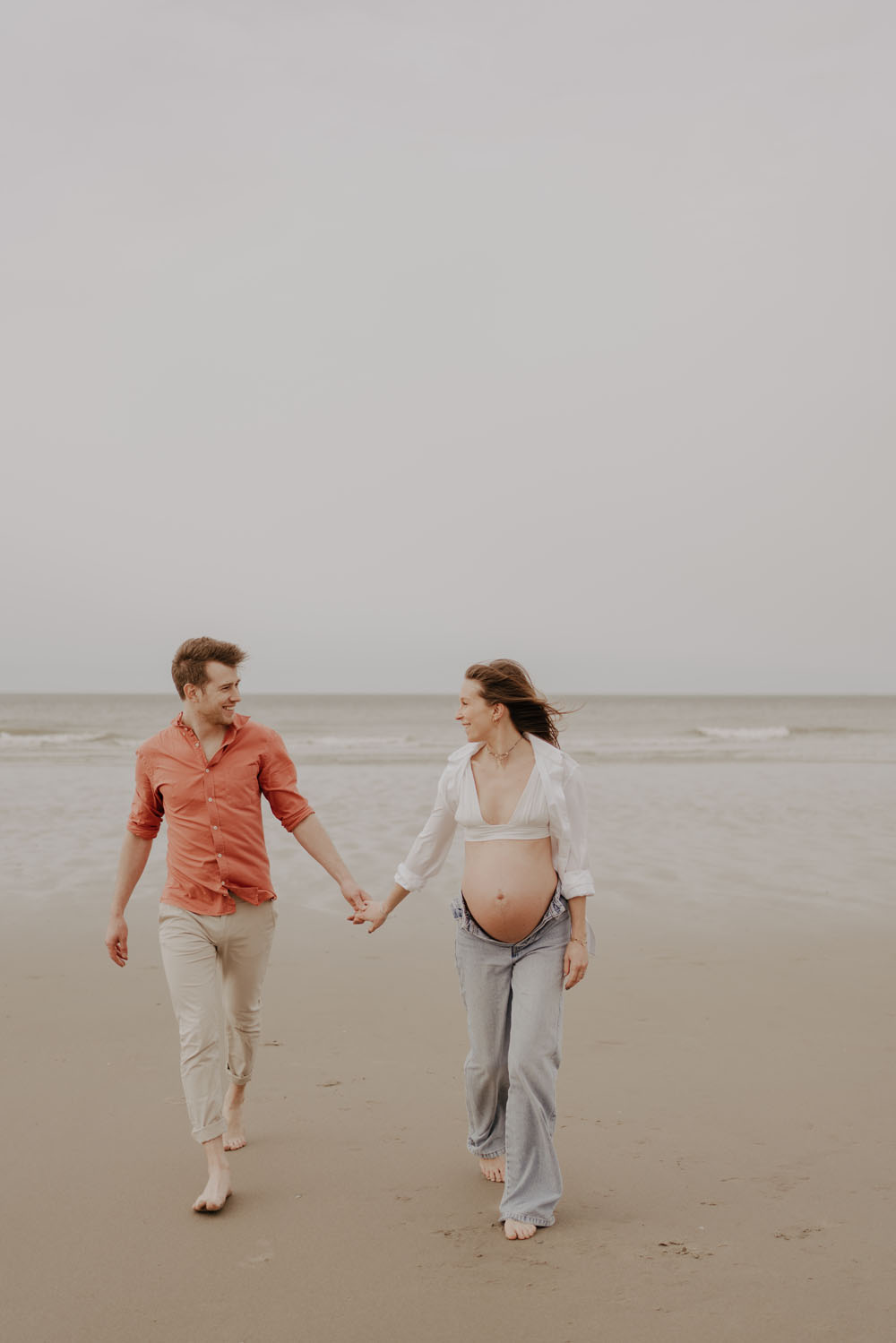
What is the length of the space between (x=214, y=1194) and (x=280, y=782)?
1.58m

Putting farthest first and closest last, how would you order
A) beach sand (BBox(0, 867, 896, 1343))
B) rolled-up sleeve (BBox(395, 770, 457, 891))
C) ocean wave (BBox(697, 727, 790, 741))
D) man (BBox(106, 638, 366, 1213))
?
1. ocean wave (BBox(697, 727, 790, 741))
2. rolled-up sleeve (BBox(395, 770, 457, 891))
3. man (BBox(106, 638, 366, 1213))
4. beach sand (BBox(0, 867, 896, 1343))

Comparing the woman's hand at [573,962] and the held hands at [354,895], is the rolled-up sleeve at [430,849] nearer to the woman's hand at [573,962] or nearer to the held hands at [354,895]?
the held hands at [354,895]

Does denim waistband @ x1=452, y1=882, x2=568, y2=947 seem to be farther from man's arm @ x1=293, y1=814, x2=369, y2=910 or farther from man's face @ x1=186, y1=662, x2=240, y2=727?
man's face @ x1=186, y1=662, x2=240, y2=727

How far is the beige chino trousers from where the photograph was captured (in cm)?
395

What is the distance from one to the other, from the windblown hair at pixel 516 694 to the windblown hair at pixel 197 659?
0.98 m

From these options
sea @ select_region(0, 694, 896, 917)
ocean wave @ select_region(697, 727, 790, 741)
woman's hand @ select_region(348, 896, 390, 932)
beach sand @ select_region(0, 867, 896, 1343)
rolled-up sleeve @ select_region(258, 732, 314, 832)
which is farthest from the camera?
ocean wave @ select_region(697, 727, 790, 741)

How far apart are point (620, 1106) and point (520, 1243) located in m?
1.36

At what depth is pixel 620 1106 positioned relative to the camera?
4895 mm

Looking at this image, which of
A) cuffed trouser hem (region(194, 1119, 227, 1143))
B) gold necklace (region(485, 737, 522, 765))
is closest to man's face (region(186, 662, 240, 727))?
gold necklace (region(485, 737, 522, 765))

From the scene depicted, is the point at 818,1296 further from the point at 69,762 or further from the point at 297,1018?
the point at 69,762

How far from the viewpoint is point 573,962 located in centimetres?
387

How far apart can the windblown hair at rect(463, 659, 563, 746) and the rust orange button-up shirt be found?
83cm

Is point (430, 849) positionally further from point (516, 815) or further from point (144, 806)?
point (144, 806)

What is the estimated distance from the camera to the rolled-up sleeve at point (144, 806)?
14.1ft
